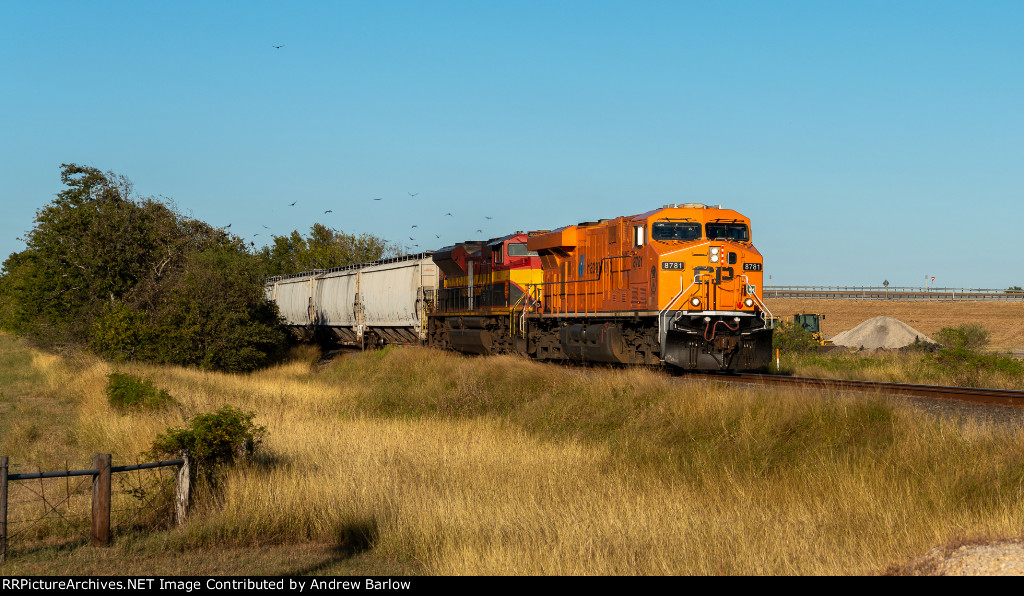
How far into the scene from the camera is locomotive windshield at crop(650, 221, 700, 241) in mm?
20188

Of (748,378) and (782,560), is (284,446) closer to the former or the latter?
(782,560)

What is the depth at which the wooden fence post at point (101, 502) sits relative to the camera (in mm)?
8570

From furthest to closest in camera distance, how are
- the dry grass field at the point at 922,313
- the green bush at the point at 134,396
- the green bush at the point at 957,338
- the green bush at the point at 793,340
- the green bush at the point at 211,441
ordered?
the dry grass field at the point at 922,313, the green bush at the point at 793,340, the green bush at the point at 957,338, the green bush at the point at 134,396, the green bush at the point at 211,441

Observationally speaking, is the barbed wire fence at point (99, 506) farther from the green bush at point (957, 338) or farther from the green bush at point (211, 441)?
the green bush at point (957, 338)

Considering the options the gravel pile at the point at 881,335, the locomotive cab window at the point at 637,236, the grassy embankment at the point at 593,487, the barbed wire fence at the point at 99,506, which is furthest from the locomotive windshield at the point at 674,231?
the gravel pile at the point at 881,335

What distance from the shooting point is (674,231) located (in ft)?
66.5

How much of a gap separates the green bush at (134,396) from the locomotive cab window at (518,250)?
11671 millimetres

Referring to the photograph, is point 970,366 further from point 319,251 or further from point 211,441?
point 319,251

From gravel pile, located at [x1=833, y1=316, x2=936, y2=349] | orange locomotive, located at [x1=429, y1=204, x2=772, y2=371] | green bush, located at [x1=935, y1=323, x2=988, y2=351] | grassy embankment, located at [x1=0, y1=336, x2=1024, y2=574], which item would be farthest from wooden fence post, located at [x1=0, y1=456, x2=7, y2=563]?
gravel pile, located at [x1=833, y1=316, x2=936, y2=349]

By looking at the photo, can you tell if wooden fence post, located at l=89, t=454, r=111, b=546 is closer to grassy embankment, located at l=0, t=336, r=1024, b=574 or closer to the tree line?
grassy embankment, located at l=0, t=336, r=1024, b=574

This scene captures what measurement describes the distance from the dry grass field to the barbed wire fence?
72.4 metres

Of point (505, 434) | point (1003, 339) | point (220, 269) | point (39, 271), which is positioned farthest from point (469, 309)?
point (1003, 339)

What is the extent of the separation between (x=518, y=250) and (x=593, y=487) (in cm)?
1687

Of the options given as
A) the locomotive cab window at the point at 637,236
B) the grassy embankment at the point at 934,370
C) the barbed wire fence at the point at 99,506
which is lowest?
the barbed wire fence at the point at 99,506
